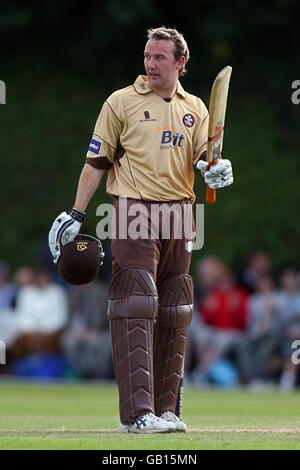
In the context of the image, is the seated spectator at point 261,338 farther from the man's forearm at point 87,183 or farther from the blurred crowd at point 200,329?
the man's forearm at point 87,183

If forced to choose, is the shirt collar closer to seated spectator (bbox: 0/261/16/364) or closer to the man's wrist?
the man's wrist

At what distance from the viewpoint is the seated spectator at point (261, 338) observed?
1554 centimetres

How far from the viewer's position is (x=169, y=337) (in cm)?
747

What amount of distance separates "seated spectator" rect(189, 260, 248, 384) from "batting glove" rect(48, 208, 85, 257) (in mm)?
8816

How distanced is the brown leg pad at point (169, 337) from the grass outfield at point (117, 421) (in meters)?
0.32

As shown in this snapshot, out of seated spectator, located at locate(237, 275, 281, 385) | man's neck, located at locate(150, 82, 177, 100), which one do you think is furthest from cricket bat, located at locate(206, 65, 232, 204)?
seated spectator, located at locate(237, 275, 281, 385)

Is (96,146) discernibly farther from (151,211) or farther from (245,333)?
(245,333)

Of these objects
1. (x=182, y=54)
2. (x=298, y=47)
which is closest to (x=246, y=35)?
(x=298, y=47)

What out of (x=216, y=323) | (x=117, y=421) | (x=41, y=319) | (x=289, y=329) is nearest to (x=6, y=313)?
(x=41, y=319)

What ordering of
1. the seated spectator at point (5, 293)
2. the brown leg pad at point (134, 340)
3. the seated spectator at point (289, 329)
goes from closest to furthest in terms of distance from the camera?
the brown leg pad at point (134, 340) < the seated spectator at point (289, 329) < the seated spectator at point (5, 293)

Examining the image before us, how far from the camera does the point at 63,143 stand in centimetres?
1975

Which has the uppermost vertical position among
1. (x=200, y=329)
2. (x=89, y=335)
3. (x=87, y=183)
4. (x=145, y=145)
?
(x=145, y=145)

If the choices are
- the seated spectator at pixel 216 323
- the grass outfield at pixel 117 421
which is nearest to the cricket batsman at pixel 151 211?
the grass outfield at pixel 117 421

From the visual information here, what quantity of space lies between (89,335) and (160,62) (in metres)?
9.53
